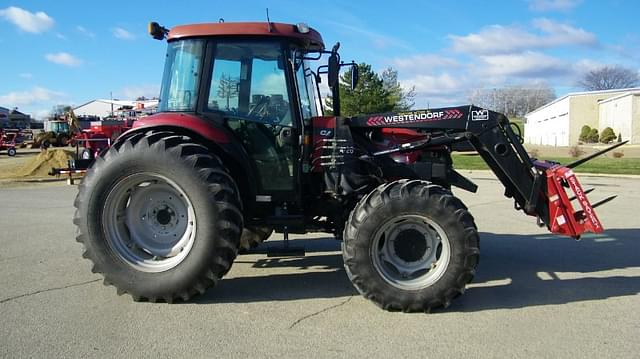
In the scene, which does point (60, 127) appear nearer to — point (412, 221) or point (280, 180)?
point (280, 180)

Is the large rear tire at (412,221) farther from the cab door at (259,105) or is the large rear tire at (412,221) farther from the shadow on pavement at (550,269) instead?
the cab door at (259,105)

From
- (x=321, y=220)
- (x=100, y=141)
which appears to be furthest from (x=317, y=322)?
(x=100, y=141)

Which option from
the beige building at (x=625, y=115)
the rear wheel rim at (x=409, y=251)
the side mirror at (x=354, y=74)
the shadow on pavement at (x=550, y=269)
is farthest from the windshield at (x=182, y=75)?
the beige building at (x=625, y=115)

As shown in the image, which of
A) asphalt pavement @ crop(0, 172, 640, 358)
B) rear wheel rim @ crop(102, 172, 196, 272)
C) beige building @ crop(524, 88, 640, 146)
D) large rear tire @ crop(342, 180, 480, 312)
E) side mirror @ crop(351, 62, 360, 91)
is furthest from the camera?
beige building @ crop(524, 88, 640, 146)

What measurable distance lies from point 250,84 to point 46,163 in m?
18.6

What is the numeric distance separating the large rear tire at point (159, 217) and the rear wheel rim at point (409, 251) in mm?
1314

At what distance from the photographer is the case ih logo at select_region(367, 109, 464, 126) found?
5508mm

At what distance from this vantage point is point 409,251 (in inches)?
198

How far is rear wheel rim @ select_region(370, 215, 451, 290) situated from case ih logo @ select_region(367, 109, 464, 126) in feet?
3.75

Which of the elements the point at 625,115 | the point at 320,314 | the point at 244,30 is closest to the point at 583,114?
the point at 625,115

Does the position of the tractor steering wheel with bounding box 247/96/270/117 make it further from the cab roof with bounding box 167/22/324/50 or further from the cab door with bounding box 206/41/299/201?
the cab roof with bounding box 167/22/324/50

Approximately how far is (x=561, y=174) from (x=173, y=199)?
12.5 feet

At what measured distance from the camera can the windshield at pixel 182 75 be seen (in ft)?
17.9

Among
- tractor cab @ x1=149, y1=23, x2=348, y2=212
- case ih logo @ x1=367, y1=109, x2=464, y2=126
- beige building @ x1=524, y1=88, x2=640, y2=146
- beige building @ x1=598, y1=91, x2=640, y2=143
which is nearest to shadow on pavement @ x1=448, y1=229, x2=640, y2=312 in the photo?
case ih logo @ x1=367, y1=109, x2=464, y2=126
